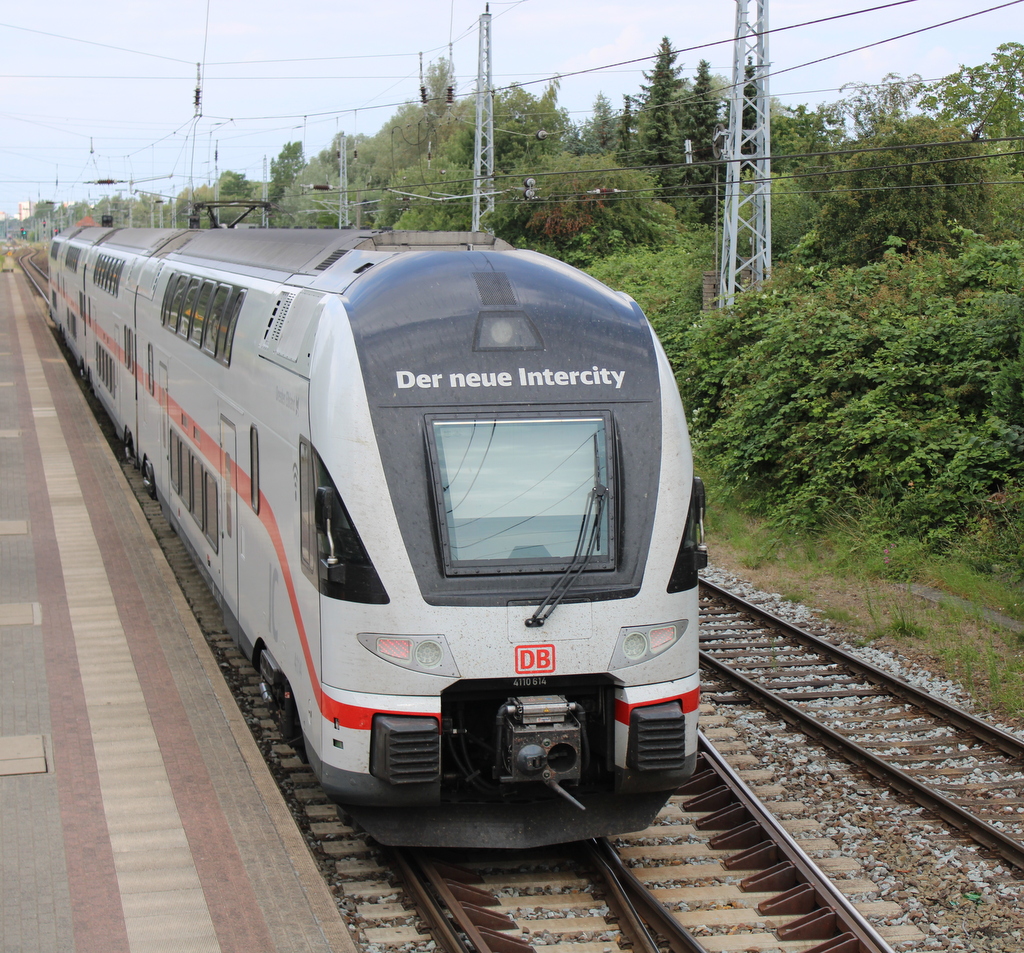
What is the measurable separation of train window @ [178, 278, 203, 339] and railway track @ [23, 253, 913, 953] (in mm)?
6009

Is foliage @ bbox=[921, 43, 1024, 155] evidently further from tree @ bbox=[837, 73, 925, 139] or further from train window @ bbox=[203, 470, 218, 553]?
train window @ bbox=[203, 470, 218, 553]

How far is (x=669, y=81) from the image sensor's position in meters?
67.3

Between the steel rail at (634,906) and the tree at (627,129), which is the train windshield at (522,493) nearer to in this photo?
the steel rail at (634,906)

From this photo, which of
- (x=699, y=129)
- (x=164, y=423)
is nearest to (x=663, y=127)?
(x=699, y=129)

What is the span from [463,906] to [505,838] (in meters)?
0.43

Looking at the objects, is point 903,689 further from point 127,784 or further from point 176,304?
point 176,304

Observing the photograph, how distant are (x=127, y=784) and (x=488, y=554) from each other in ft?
11.3

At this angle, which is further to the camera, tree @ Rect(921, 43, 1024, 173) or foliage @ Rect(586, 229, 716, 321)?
tree @ Rect(921, 43, 1024, 173)

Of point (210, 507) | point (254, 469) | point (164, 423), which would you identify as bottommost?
point (210, 507)

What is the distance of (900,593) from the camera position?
13.7 metres

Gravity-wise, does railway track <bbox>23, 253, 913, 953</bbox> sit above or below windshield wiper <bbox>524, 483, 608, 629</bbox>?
below

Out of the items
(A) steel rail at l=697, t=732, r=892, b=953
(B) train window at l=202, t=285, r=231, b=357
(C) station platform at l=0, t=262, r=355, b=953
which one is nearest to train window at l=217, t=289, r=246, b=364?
(B) train window at l=202, t=285, r=231, b=357

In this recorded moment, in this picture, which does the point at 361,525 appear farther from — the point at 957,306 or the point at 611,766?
the point at 957,306

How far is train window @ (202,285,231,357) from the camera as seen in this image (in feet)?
35.9
